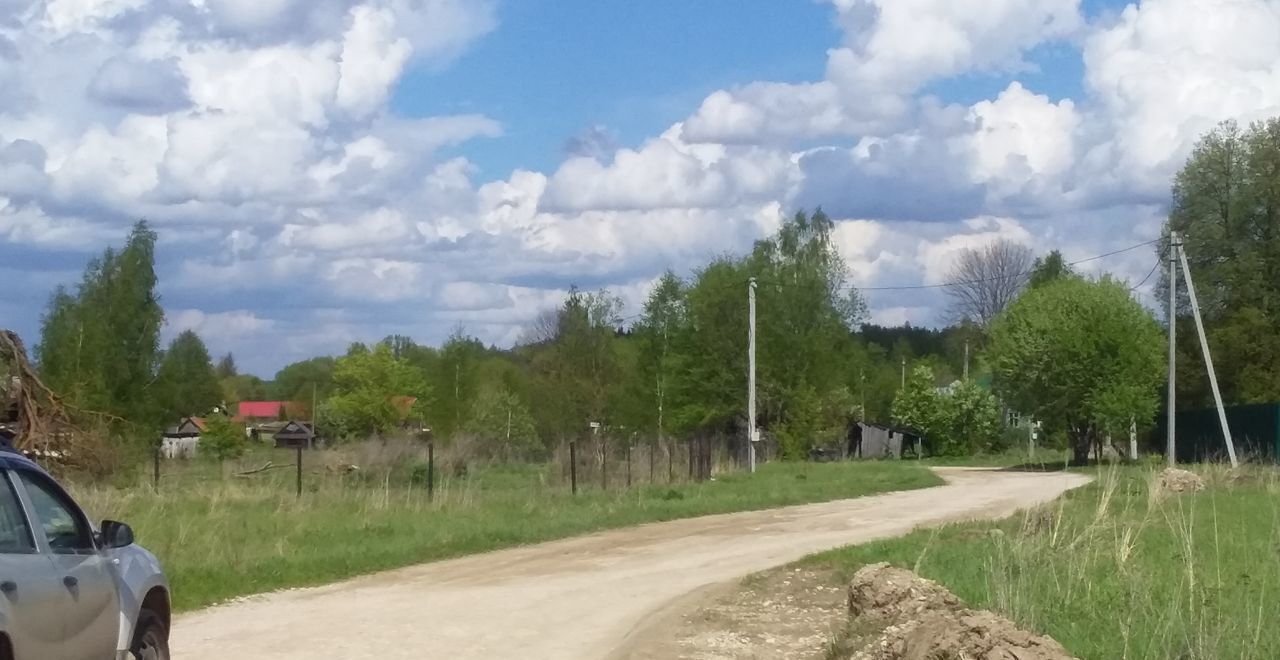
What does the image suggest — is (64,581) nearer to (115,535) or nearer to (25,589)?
(25,589)

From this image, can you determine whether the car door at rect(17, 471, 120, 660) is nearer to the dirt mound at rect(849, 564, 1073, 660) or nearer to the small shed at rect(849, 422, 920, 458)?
the dirt mound at rect(849, 564, 1073, 660)

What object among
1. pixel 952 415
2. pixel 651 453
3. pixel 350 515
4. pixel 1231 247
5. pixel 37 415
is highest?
pixel 1231 247

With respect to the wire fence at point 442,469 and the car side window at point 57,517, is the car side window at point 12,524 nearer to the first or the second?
the car side window at point 57,517

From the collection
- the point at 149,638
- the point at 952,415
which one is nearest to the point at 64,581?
the point at 149,638

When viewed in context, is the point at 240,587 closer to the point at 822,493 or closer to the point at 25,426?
the point at 25,426

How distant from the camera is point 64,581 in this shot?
7504 mm

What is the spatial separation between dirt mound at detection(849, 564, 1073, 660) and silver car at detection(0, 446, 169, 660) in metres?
4.85

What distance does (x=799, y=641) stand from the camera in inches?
509

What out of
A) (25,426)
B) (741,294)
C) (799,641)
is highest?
(741,294)

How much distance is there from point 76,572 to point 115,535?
0.55 meters

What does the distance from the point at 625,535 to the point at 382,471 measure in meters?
16.0

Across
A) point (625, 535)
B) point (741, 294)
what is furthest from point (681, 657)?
point (741, 294)

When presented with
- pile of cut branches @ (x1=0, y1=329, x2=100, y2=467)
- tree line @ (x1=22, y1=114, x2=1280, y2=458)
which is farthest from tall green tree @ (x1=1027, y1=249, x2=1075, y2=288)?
pile of cut branches @ (x1=0, y1=329, x2=100, y2=467)

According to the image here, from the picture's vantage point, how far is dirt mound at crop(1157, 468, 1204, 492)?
27.1 meters
